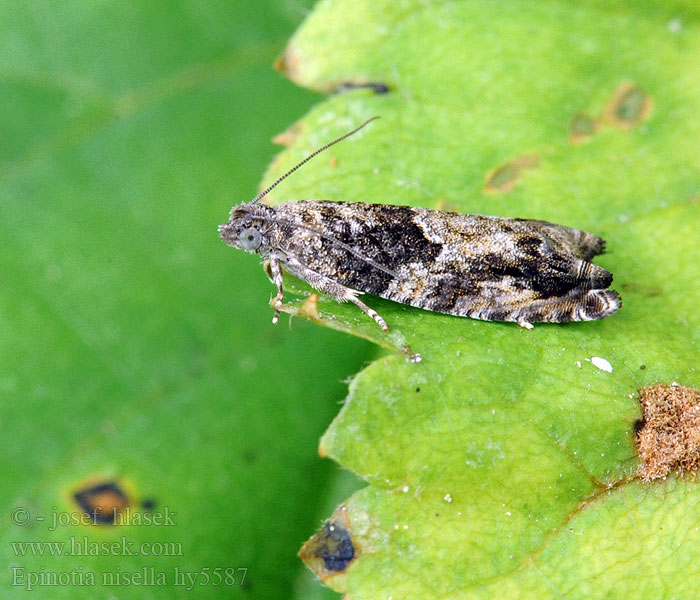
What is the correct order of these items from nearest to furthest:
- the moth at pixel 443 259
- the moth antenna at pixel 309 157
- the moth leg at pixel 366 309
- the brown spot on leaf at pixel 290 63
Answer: the moth leg at pixel 366 309 < the moth at pixel 443 259 < the moth antenna at pixel 309 157 < the brown spot on leaf at pixel 290 63

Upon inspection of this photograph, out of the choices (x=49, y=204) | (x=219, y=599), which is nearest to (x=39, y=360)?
(x=49, y=204)

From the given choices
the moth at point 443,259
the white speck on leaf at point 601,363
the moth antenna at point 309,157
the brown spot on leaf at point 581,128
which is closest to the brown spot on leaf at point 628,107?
the brown spot on leaf at point 581,128

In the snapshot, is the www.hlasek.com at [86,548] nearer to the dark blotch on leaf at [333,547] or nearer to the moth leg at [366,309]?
the dark blotch on leaf at [333,547]

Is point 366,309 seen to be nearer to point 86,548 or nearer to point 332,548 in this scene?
point 332,548

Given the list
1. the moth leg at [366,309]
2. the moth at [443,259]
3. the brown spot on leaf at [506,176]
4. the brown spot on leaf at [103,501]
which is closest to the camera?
the moth leg at [366,309]

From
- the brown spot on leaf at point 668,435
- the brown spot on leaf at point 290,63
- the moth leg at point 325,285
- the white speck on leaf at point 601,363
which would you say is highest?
the brown spot on leaf at point 290,63

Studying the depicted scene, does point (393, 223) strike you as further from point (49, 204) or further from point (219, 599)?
point (49, 204)
